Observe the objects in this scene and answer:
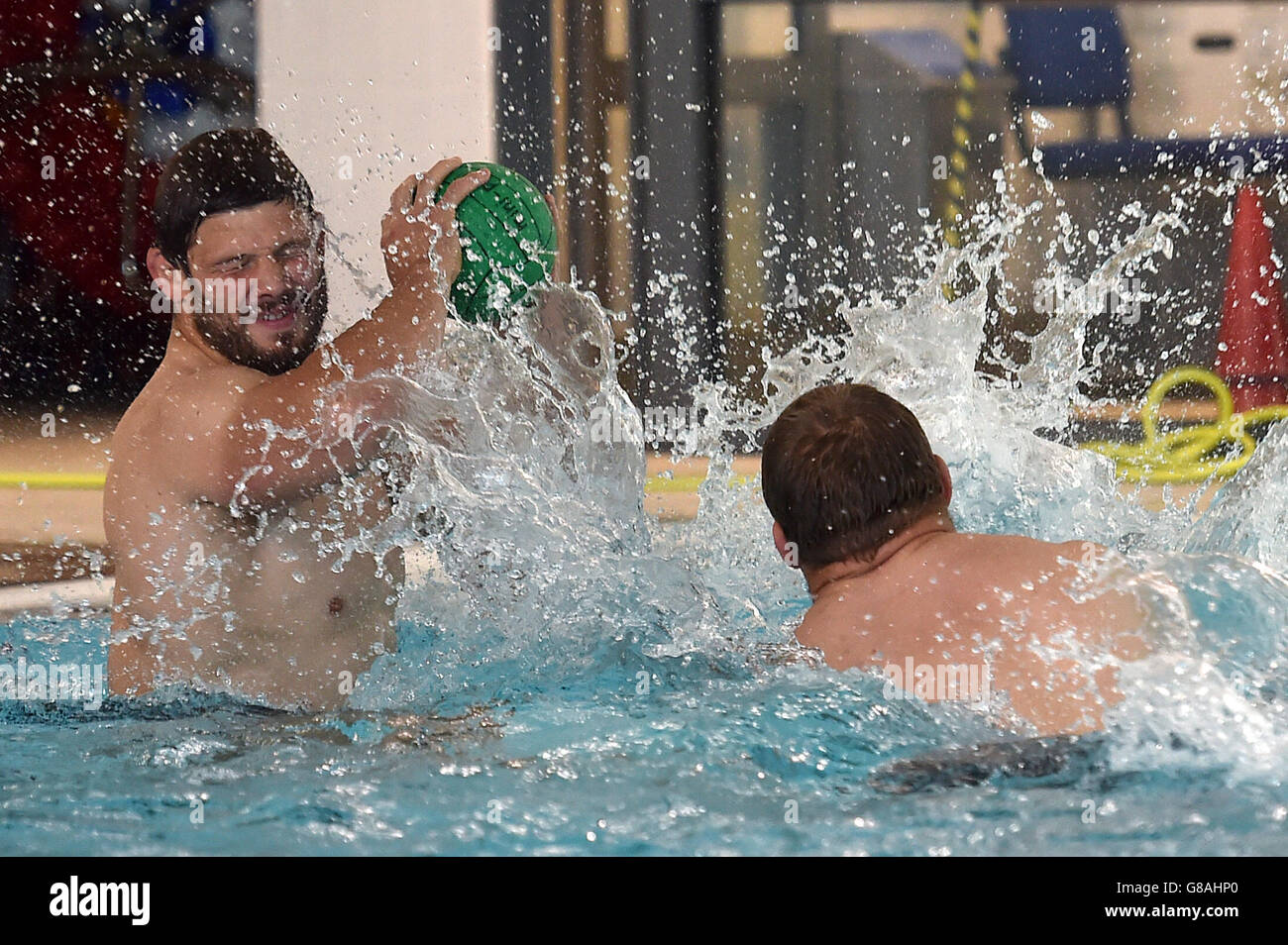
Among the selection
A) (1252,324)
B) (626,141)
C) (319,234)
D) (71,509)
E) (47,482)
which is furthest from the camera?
(626,141)

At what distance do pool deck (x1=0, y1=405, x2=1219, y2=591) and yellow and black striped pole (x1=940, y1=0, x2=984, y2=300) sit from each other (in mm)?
1235

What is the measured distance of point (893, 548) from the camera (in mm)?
2041

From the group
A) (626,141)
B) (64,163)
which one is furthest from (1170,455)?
(64,163)

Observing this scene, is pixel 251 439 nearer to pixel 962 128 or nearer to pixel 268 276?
pixel 268 276

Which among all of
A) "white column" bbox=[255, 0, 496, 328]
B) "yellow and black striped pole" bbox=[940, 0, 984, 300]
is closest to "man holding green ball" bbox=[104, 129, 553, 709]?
"white column" bbox=[255, 0, 496, 328]

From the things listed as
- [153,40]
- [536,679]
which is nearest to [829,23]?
[153,40]

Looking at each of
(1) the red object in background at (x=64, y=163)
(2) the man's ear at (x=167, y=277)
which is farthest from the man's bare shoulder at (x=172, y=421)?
(1) the red object in background at (x=64, y=163)

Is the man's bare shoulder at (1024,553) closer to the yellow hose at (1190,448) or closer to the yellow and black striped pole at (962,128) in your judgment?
the yellow hose at (1190,448)

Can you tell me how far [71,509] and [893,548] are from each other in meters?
3.67

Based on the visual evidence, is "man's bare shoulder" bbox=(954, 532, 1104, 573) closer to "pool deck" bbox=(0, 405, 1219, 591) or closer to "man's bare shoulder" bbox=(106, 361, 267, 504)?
"man's bare shoulder" bbox=(106, 361, 267, 504)

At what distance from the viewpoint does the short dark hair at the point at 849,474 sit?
6.65ft

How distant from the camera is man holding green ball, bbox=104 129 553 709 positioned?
2230 millimetres

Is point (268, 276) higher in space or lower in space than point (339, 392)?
higher

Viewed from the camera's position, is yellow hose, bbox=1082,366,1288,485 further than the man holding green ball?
Yes
